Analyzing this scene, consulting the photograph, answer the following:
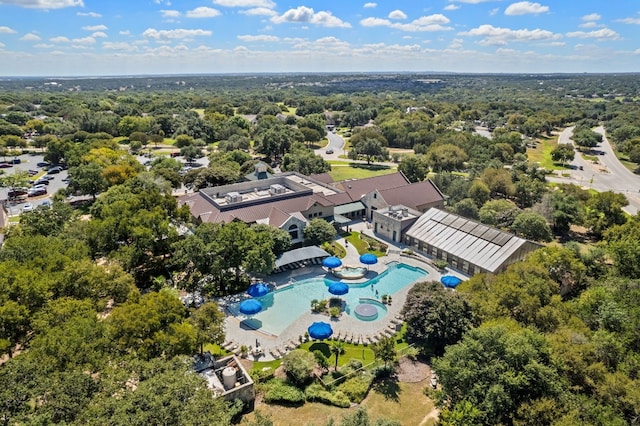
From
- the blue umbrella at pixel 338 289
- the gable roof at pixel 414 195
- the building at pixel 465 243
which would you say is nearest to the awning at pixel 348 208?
the gable roof at pixel 414 195

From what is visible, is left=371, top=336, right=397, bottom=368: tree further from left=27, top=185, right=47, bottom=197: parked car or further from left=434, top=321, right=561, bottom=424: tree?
left=27, top=185, right=47, bottom=197: parked car

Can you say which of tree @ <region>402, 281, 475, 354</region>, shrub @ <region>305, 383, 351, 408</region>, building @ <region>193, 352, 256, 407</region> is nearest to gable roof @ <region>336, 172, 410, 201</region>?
tree @ <region>402, 281, 475, 354</region>

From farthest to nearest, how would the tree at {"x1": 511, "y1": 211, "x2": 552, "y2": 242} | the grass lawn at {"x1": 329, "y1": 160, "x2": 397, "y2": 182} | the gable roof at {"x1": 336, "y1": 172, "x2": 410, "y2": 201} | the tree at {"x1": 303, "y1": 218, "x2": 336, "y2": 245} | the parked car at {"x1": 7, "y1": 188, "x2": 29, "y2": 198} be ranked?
the grass lawn at {"x1": 329, "y1": 160, "x2": 397, "y2": 182} → the parked car at {"x1": 7, "y1": 188, "x2": 29, "y2": 198} → the gable roof at {"x1": 336, "y1": 172, "x2": 410, "y2": 201} → the tree at {"x1": 511, "y1": 211, "x2": 552, "y2": 242} → the tree at {"x1": 303, "y1": 218, "x2": 336, "y2": 245}

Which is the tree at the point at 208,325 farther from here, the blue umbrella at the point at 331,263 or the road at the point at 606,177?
the road at the point at 606,177

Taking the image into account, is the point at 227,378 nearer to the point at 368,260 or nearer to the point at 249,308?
the point at 249,308

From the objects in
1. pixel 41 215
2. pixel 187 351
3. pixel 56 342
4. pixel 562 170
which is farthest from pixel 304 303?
pixel 562 170

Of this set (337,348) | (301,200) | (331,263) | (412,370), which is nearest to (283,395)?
(337,348)

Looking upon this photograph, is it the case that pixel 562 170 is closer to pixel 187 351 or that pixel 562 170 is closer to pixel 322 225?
pixel 322 225
